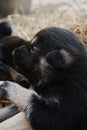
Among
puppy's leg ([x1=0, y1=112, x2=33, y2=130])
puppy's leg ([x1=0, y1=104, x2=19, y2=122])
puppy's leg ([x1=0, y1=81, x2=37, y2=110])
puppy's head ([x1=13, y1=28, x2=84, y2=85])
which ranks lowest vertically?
puppy's leg ([x1=0, y1=104, x2=19, y2=122])

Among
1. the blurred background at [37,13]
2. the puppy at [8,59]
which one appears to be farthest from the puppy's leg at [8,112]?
the blurred background at [37,13]

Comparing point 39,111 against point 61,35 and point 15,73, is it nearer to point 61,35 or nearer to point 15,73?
point 61,35

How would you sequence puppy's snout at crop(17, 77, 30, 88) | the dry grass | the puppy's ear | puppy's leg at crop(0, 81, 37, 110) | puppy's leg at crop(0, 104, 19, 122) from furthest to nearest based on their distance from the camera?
the dry grass → puppy's snout at crop(17, 77, 30, 88) → puppy's leg at crop(0, 104, 19, 122) → puppy's leg at crop(0, 81, 37, 110) → the puppy's ear

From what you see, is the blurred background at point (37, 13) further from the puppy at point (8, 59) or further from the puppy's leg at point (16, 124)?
the puppy's leg at point (16, 124)

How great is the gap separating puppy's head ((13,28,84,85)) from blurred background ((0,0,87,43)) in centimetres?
283

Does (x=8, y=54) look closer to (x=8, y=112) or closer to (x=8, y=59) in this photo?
(x=8, y=59)

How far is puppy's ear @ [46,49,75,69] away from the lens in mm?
4340

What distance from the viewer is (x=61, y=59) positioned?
4328 millimetres

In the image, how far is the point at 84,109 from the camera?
4.35 meters

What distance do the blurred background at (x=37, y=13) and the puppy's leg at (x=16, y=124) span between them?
325cm

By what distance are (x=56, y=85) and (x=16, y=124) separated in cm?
54

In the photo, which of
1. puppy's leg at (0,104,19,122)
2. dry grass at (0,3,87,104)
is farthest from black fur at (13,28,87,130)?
dry grass at (0,3,87,104)

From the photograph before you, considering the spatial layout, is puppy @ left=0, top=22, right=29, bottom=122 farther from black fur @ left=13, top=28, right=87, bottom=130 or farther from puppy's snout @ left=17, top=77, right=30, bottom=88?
black fur @ left=13, top=28, right=87, bottom=130

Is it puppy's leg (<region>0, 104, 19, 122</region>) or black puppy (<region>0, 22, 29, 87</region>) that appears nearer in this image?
puppy's leg (<region>0, 104, 19, 122</region>)
